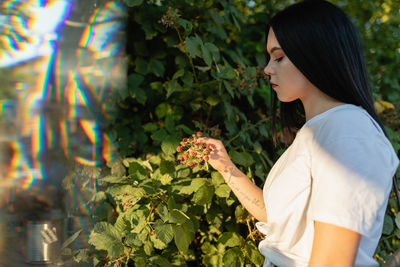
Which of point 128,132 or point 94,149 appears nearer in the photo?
point 94,149

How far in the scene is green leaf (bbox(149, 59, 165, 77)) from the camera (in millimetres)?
1532

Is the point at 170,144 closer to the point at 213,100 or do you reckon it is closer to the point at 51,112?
the point at 213,100

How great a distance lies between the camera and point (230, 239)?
129 centimetres

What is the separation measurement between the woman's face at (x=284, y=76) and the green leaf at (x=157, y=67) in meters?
0.64

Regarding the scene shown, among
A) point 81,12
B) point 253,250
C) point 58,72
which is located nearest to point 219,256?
point 253,250

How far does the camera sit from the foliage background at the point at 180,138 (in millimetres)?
1168

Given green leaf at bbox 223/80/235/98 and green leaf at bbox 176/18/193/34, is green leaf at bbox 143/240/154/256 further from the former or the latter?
green leaf at bbox 176/18/193/34

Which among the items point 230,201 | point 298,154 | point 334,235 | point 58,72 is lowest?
point 230,201

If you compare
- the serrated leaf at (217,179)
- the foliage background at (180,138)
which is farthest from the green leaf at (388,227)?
the serrated leaf at (217,179)

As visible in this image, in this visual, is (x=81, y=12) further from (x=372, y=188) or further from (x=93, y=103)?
(x=372, y=188)

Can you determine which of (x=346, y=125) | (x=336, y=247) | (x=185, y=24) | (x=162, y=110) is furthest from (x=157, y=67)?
(x=336, y=247)

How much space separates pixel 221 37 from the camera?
63.4 inches

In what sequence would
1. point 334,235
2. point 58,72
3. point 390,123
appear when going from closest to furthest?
point 334,235
point 58,72
point 390,123

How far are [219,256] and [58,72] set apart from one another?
2.68 ft
